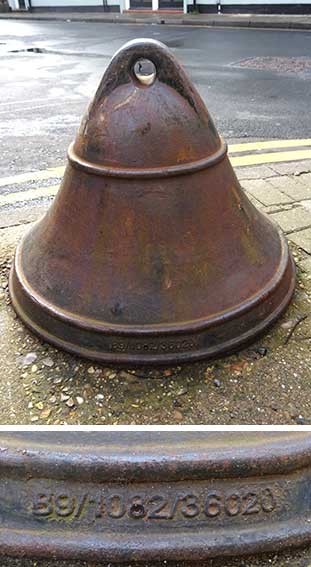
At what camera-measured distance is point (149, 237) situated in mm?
1699

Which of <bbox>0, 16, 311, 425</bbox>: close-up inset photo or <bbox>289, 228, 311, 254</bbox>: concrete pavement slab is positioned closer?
<bbox>0, 16, 311, 425</bbox>: close-up inset photo

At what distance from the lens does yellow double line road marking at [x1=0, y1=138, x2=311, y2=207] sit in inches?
132

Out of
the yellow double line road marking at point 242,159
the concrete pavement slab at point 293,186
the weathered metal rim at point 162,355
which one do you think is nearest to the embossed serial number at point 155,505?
the weathered metal rim at point 162,355

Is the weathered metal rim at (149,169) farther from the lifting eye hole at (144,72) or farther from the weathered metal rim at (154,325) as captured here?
the weathered metal rim at (154,325)

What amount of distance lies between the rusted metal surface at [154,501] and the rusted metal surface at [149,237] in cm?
44

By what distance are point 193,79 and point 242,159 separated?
12.2 ft

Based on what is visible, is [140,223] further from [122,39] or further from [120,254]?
[122,39]

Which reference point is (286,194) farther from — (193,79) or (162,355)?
(193,79)

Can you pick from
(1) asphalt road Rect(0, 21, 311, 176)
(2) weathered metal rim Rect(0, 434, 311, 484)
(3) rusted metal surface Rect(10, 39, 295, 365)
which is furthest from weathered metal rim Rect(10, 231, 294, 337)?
(1) asphalt road Rect(0, 21, 311, 176)

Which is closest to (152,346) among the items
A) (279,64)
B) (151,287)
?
(151,287)

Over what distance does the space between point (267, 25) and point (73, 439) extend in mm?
14681

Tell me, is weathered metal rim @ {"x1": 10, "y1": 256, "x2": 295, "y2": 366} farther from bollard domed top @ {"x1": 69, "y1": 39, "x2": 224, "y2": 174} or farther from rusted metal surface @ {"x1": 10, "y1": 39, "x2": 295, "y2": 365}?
bollard domed top @ {"x1": 69, "y1": 39, "x2": 224, "y2": 174}

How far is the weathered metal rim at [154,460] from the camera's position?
4.40 feet

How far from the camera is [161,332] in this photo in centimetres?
167
